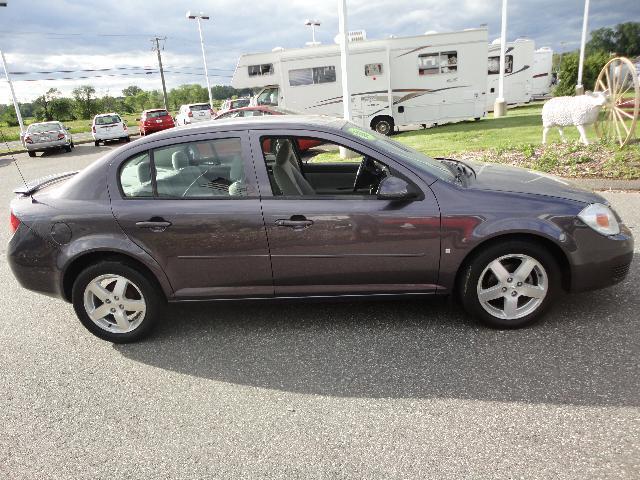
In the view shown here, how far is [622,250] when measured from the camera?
3.31 metres

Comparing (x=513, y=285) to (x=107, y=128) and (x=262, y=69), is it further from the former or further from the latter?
(x=107, y=128)

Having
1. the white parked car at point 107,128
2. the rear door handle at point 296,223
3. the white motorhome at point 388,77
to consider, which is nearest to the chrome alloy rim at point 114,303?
the rear door handle at point 296,223

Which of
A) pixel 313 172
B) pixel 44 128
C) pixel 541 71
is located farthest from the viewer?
pixel 541 71

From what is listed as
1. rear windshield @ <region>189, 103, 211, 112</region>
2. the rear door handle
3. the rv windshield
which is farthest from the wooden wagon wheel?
rear windshield @ <region>189, 103, 211, 112</region>

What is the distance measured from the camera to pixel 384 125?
698 inches

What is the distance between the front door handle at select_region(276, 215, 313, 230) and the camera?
330 centimetres

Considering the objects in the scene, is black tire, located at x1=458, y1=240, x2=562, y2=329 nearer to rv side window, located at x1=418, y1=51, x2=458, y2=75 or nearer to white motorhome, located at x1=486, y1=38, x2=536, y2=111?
rv side window, located at x1=418, y1=51, x2=458, y2=75

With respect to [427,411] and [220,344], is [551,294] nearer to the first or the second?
[427,411]

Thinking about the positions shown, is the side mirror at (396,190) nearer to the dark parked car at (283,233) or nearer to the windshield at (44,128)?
the dark parked car at (283,233)

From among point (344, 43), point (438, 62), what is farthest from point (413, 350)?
point (438, 62)

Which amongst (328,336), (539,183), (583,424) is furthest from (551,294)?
(328,336)

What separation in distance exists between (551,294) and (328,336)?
164cm

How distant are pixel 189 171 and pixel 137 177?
1.27 ft

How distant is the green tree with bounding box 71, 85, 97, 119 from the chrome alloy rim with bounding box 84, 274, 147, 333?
9174 cm
